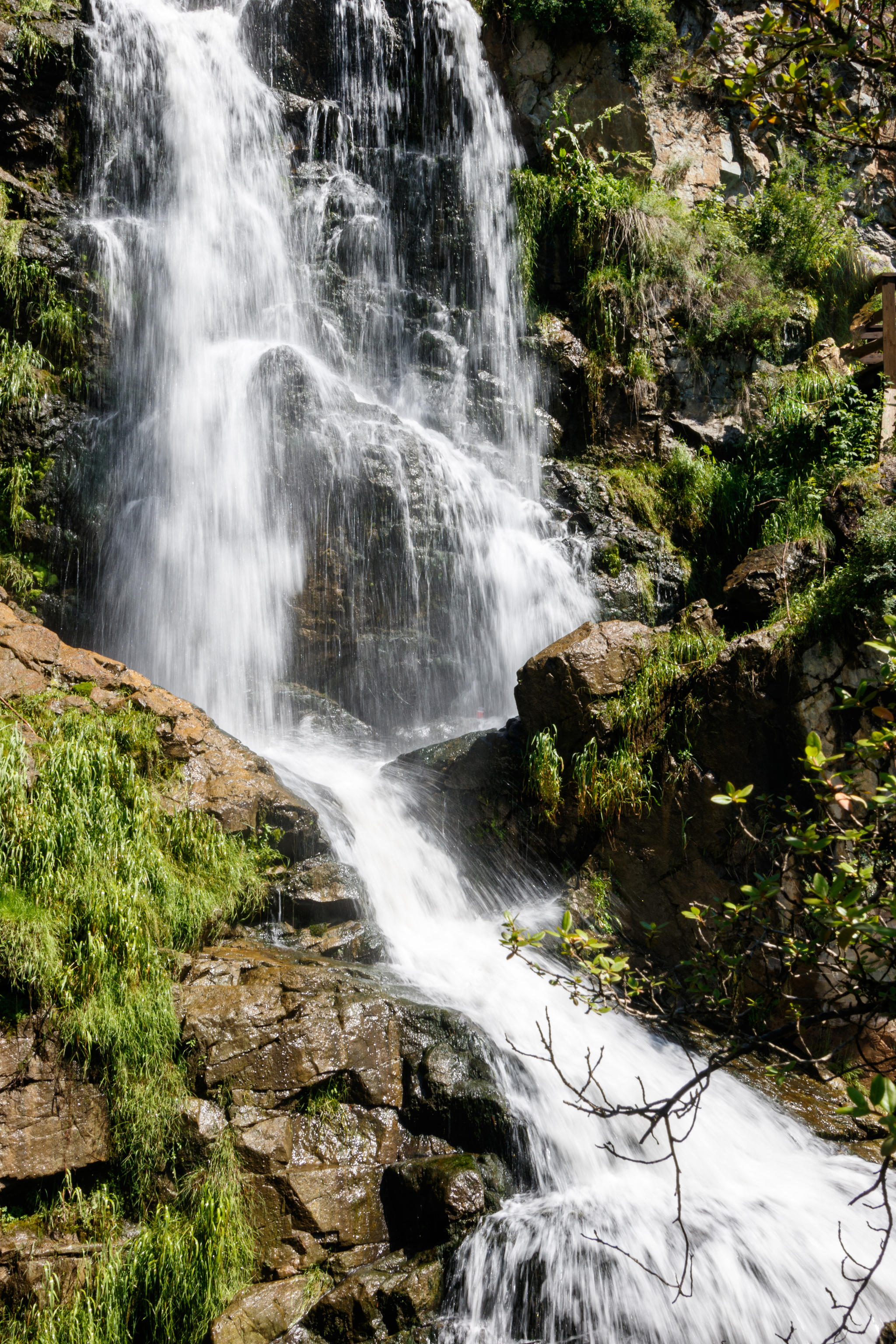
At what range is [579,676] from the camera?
24.5ft

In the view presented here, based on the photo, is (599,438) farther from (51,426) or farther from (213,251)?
(51,426)

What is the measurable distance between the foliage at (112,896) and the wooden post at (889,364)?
8073 mm

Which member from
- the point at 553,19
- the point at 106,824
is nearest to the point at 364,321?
the point at 553,19

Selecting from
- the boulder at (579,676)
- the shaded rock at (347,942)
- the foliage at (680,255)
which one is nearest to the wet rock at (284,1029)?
the shaded rock at (347,942)

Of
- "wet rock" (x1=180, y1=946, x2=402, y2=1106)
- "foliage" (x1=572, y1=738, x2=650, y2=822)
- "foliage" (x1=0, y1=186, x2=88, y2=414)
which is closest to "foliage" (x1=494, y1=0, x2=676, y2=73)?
"foliage" (x1=0, y1=186, x2=88, y2=414)

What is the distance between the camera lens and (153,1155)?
4328 millimetres

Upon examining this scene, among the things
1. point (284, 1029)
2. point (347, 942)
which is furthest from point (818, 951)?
point (347, 942)

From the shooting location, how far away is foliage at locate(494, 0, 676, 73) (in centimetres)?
1412

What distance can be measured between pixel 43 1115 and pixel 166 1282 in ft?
3.17

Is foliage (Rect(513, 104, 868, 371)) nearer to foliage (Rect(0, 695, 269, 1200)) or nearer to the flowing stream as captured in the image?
the flowing stream

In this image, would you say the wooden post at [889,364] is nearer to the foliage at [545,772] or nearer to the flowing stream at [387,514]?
the flowing stream at [387,514]

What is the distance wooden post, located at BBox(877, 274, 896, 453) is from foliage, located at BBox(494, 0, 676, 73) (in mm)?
7582

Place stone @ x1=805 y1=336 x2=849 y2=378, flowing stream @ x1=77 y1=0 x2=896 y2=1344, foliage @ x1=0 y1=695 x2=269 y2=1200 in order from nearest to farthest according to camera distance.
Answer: flowing stream @ x1=77 y1=0 x2=896 y2=1344 < foliage @ x1=0 y1=695 x2=269 y2=1200 < stone @ x1=805 y1=336 x2=849 y2=378

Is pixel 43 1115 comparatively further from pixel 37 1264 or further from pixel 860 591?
pixel 860 591
